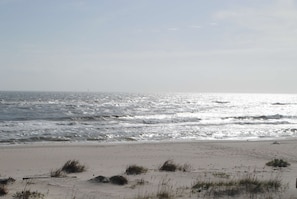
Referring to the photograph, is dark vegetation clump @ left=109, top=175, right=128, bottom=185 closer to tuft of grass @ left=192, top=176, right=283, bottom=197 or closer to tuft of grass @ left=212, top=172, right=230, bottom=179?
tuft of grass @ left=192, top=176, right=283, bottom=197

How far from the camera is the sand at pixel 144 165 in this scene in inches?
367

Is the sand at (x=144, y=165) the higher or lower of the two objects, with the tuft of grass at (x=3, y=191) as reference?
lower

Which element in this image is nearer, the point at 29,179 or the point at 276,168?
the point at 29,179

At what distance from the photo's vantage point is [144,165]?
15.1 metres

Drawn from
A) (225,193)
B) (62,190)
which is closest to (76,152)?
(62,190)

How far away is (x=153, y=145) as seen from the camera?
23.1m

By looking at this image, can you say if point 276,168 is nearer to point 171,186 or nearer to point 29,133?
point 171,186

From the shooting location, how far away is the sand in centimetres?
932

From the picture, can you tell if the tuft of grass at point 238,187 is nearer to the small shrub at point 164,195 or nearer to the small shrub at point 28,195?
the small shrub at point 164,195

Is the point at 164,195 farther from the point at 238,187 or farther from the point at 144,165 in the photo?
the point at 144,165

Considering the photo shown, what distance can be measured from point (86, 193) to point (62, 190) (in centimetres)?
70

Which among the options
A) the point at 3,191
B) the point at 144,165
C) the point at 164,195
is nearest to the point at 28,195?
the point at 3,191

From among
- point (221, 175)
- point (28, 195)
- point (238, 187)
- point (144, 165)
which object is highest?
point (238, 187)

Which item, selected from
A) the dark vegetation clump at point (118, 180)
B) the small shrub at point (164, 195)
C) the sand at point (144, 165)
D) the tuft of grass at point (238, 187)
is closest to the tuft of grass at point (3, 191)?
the sand at point (144, 165)
